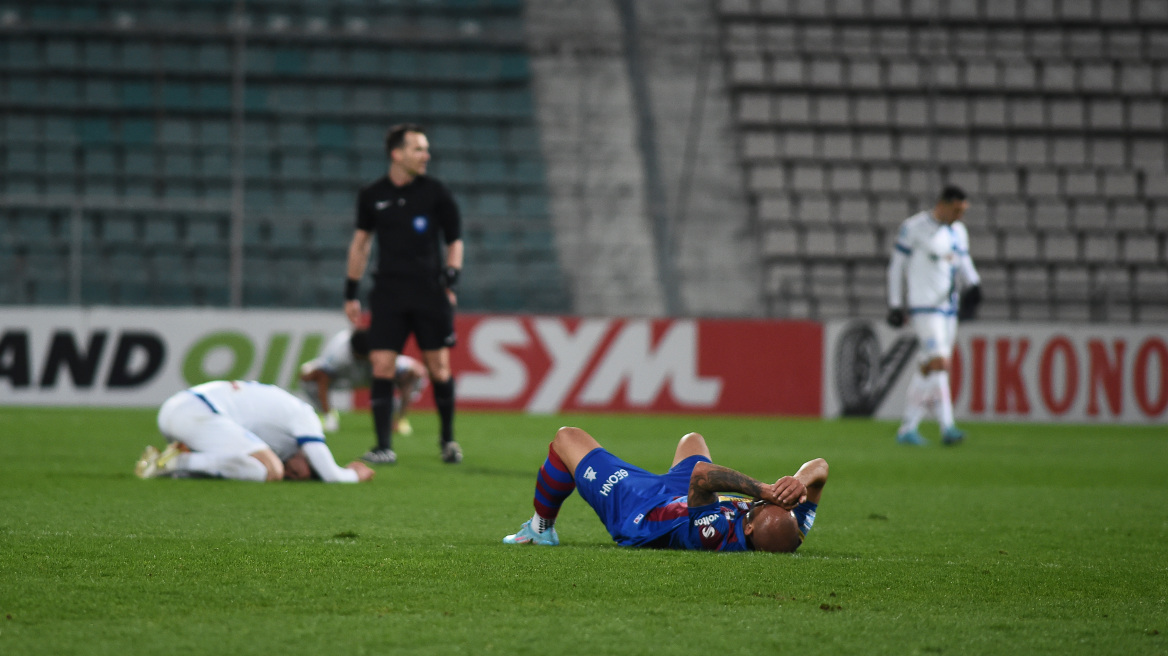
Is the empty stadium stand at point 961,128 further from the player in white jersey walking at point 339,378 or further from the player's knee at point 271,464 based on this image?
the player's knee at point 271,464

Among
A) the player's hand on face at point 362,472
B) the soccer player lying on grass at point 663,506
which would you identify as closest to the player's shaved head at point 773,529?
the soccer player lying on grass at point 663,506

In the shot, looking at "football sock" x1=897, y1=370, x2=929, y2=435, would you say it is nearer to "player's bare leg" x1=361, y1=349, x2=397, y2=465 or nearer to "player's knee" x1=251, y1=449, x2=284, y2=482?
"player's bare leg" x1=361, y1=349, x2=397, y2=465

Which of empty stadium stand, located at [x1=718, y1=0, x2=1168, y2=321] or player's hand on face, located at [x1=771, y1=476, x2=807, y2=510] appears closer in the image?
player's hand on face, located at [x1=771, y1=476, x2=807, y2=510]

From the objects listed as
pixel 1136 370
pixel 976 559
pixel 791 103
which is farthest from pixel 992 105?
pixel 976 559

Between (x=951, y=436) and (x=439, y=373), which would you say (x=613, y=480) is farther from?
(x=951, y=436)

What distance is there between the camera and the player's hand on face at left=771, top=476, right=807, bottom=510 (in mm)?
4105

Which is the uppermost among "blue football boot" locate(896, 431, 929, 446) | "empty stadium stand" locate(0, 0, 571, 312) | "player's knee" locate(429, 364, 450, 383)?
"empty stadium stand" locate(0, 0, 571, 312)

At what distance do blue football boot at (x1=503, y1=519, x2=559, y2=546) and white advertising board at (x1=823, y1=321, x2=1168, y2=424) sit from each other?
10.7 m

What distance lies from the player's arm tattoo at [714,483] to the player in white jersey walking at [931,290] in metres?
7.03

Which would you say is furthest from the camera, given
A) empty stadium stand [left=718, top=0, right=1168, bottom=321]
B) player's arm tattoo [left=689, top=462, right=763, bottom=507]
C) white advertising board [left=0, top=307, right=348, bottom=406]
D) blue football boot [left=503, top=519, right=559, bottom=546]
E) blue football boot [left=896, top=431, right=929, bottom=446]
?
empty stadium stand [left=718, top=0, right=1168, bottom=321]

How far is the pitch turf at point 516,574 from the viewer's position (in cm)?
332

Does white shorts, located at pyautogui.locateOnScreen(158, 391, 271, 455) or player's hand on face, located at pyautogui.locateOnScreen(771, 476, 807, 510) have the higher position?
player's hand on face, located at pyautogui.locateOnScreen(771, 476, 807, 510)

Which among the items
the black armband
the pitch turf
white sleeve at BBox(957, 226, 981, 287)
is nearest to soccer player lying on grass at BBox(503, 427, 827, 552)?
the pitch turf

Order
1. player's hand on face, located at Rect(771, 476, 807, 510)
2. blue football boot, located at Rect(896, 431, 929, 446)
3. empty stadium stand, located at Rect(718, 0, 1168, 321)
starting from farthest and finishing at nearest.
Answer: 1. empty stadium stand, located at Rect(718, 0, 1168, 321)
2. blue football boot, located at Rect(896, 431, 929, 446)
3. player's hand on face, located at Rect(771, 476, 807, 510)
